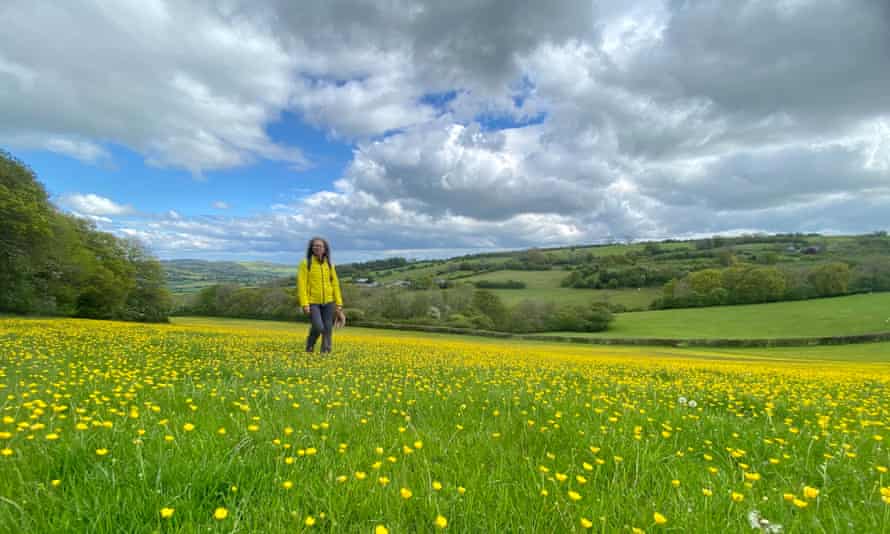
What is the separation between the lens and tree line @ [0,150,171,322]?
83.8 feet

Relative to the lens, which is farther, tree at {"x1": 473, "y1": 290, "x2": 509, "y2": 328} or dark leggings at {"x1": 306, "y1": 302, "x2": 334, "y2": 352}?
tree at {"x1": 473, "y1": 290, "x2": 509, "y2": 328}

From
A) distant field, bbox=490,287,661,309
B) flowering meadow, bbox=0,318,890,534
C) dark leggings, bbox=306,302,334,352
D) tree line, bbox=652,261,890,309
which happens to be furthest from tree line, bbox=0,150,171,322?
tree line, bbox=652,261,890,309

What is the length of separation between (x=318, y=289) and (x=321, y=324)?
35.6 inches

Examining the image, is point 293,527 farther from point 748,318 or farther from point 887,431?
point 748,318

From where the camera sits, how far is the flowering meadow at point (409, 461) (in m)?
2.02

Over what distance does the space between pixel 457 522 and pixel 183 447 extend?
1.92m

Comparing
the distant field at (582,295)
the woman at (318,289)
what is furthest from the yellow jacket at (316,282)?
the distant field at (582,295)

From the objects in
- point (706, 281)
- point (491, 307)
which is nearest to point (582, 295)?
point (491, 307)

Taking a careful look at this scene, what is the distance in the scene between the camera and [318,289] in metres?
10.0

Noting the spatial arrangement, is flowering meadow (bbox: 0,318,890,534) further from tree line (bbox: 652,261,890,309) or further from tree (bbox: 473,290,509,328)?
tree line (bbox: 652,261,890,309)

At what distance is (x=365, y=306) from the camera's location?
66.8 meters

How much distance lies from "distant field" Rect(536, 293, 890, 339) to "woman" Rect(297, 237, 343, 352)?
4572 cm

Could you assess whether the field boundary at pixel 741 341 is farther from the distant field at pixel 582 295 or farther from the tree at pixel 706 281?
the tree at pixel 706 281

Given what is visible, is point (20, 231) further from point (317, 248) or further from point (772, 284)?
point (772, 284)
